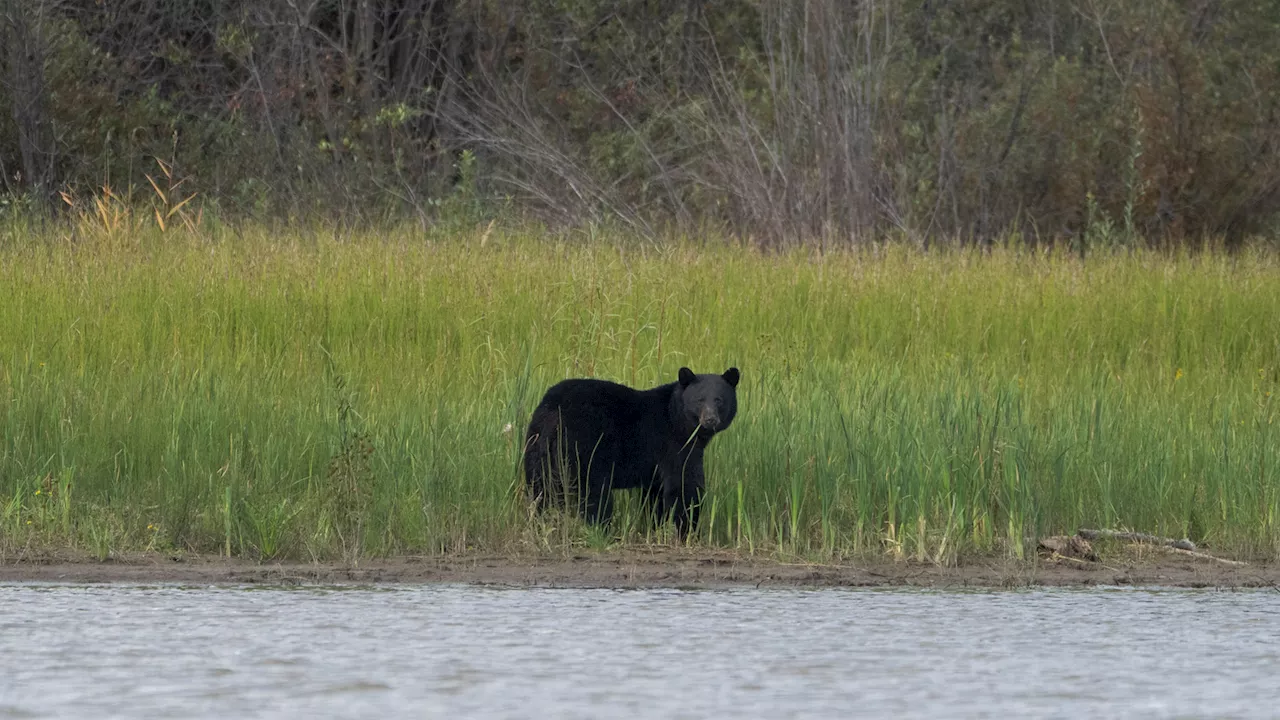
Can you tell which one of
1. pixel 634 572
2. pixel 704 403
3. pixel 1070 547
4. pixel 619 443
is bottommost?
pixel 634 572

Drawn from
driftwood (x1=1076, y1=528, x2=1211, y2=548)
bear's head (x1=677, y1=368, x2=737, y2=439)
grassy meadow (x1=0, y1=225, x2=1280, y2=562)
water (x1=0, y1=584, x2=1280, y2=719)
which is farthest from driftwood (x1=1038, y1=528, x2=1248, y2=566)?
bear's head (x1=677, y1=368, x2=737, y2=439)

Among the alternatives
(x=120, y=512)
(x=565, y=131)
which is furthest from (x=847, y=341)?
(x=565, y=131)

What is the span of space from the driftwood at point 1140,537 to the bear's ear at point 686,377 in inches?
60.2

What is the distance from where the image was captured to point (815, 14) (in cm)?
1527

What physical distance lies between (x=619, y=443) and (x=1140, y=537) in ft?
6.38

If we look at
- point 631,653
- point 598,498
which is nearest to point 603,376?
point 598,498

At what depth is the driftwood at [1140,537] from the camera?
6.95 meters

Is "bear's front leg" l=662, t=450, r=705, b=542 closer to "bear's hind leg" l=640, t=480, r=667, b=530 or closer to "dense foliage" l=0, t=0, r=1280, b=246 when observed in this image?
"bear's hind leg" l=640, t=480, r=667, b=530

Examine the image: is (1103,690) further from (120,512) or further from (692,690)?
(120,512)

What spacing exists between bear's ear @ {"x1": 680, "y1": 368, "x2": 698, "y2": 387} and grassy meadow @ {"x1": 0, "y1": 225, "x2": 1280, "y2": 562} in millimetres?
460

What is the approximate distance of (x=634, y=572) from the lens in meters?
6.59

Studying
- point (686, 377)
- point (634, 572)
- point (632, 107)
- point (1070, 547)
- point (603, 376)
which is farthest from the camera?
point (632, 107)

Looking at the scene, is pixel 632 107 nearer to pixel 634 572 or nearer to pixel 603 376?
pixel 603 376

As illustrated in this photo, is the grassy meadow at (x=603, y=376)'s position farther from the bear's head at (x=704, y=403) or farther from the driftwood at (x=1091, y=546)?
the bear's head at (x=704, y=403)
